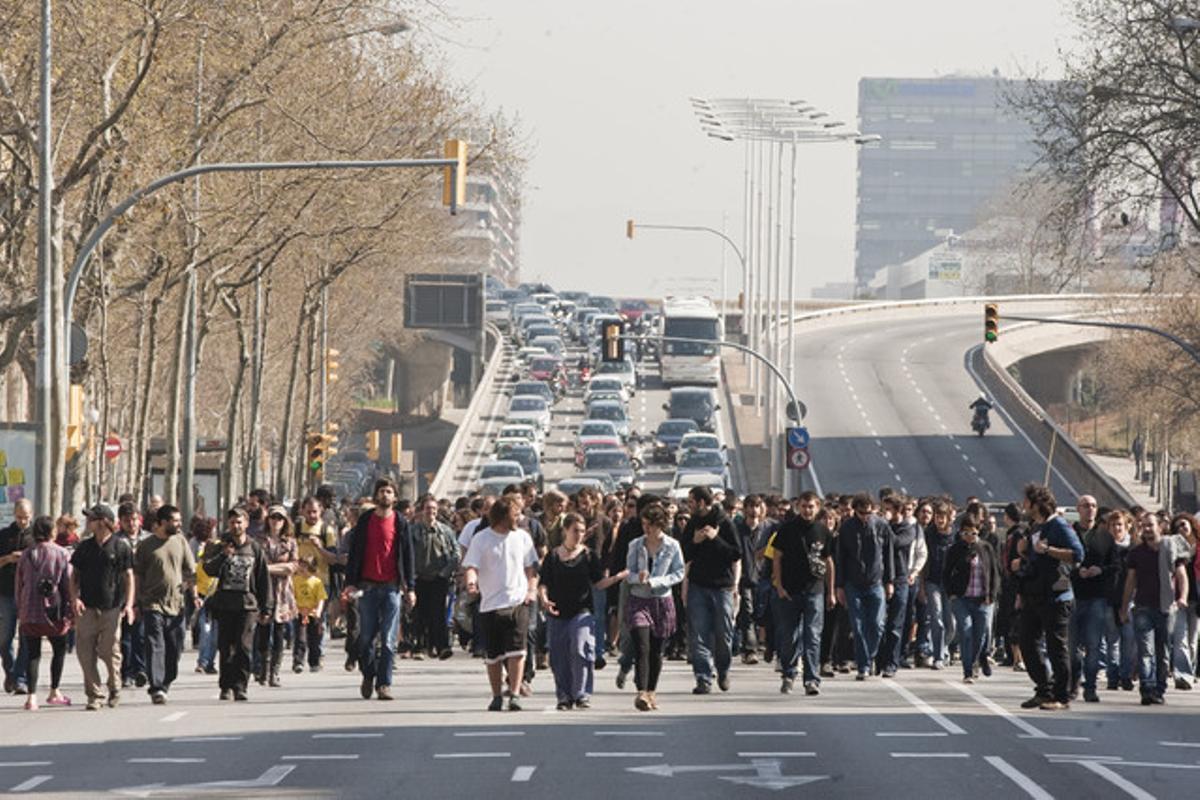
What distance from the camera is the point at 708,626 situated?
23453mm

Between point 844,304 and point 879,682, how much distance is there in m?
133

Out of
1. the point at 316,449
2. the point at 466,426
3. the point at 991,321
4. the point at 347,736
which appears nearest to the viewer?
the point at 347,736

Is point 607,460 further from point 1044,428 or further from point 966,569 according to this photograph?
point 966,569

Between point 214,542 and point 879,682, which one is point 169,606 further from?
point 879,682

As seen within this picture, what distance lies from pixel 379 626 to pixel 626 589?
6.67 feet

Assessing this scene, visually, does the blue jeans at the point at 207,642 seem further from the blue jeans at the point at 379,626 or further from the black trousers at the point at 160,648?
the blue jeans at the point at 379,626

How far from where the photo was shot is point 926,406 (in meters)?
103

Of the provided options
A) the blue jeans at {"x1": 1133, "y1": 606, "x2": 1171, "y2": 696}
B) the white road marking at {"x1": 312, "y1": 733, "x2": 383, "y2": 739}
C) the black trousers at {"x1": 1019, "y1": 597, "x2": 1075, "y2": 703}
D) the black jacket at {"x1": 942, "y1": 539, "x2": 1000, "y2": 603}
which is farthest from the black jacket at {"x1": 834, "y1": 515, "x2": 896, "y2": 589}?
the white road marking at {"x1": 312, "y1": 733, "x2": 383, "y2": 739}

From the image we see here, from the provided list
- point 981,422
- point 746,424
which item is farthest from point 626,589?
point 746,424

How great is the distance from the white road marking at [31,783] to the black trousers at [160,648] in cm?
588

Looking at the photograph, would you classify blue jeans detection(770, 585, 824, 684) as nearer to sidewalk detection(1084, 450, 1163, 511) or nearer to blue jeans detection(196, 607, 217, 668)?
blue jeans detection(196, 607, 217, 668)

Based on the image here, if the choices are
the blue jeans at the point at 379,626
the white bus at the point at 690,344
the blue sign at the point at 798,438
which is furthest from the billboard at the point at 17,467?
the white bus at the point at 690,344

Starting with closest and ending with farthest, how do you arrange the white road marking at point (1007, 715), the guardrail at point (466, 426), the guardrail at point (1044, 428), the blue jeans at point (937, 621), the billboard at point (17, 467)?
the white road marking at point (1007, 715), the blue jeans at point (937, 621), the billboard at point (17, 467), the guardrail at point (1044, 428), the guardrail at point (466, 426)

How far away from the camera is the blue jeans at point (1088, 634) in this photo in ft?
78.3
